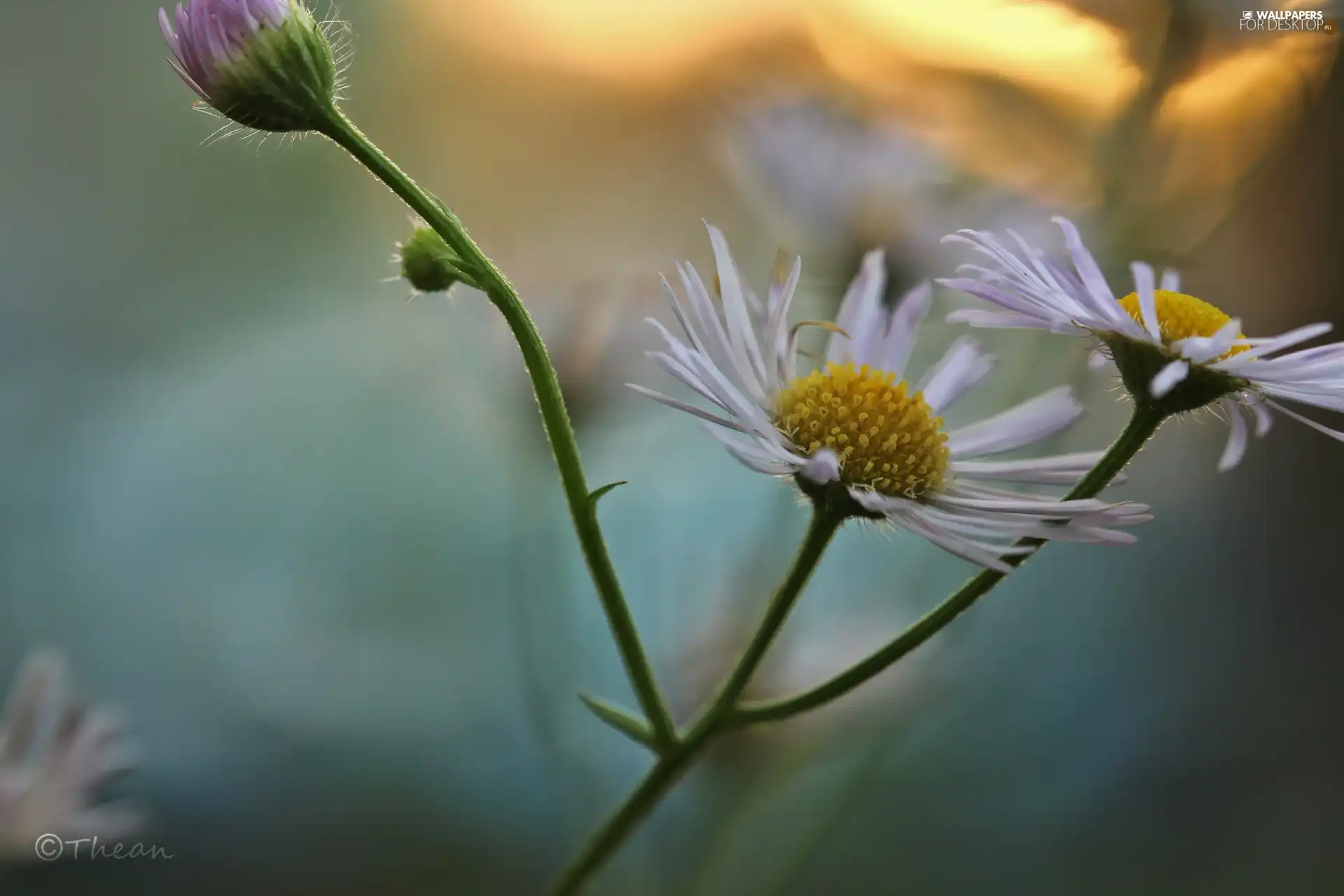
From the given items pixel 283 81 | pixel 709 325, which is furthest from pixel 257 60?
pixel 709 325

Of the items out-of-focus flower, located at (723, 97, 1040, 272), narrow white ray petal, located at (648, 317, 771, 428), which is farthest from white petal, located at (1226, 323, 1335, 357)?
out-of-focus flower, located at (723, 97, 1040, 272)

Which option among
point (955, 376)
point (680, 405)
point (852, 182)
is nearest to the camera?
point (680, 405)

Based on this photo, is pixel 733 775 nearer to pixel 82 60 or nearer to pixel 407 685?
pixel 407 685

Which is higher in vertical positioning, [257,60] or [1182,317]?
[257,60]

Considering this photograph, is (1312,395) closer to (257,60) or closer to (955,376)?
(955,376)

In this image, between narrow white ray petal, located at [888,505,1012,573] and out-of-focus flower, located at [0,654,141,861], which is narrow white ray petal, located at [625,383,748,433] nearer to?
narrow white ray petal, located at [888,505,1012,573]

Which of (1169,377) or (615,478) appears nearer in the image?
(1169,377)
